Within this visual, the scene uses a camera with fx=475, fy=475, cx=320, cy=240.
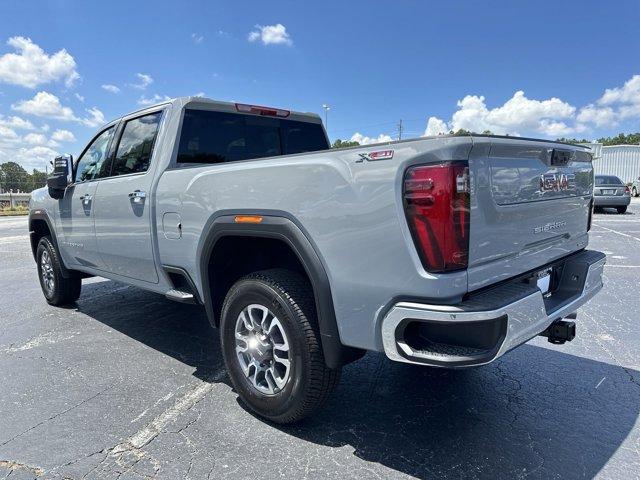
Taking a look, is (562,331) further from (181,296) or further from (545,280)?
(181,296)

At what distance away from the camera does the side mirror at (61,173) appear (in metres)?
4.92

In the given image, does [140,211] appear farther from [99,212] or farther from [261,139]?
[261,139]

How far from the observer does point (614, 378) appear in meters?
3.54

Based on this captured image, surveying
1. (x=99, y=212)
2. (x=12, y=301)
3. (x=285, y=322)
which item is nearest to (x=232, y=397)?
(x=285, y=322)

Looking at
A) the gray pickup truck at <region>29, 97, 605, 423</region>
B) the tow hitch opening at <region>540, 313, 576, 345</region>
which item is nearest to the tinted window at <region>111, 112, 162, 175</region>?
the gray pickup truck at <region>29, 97, 605, 423</region>

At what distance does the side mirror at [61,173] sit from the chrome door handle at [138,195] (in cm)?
157

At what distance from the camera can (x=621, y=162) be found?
47.7 metres

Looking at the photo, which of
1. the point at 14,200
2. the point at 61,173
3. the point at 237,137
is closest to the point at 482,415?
the point at 237,137

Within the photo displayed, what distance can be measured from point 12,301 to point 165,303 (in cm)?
207

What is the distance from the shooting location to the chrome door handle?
3719mm

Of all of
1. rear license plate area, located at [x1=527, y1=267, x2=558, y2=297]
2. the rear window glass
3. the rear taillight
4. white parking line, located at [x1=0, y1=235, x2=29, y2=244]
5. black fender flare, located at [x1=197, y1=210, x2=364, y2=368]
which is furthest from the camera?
the rear window glass

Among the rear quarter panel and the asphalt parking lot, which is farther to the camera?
the asphalt parking lot

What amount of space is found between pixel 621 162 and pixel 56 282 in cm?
5432

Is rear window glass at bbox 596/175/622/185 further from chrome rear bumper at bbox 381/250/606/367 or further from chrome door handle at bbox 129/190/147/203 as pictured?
chrome door handle at bbox 129/190/147/203
